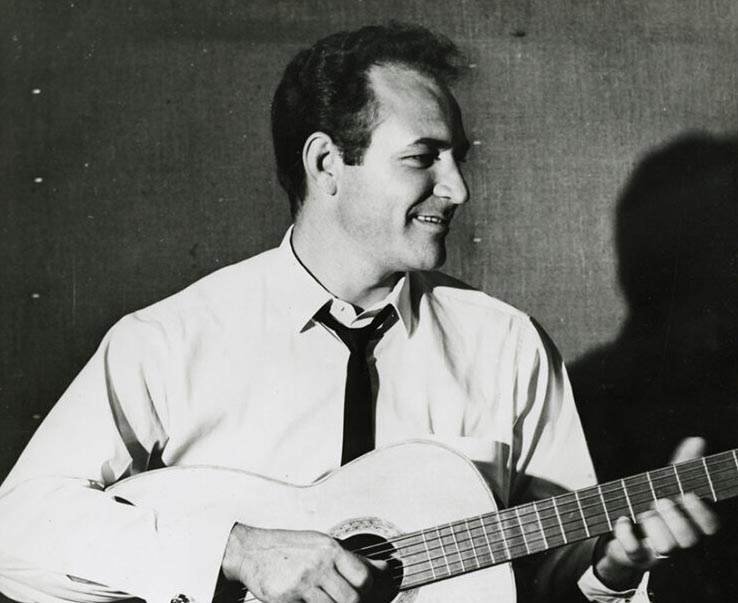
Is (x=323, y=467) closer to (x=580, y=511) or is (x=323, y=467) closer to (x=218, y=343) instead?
(x=218, y=343)

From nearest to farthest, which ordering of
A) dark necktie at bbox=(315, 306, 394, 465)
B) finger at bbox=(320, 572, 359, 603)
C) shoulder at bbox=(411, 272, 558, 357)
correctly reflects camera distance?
finger at bbox=(320, 572, 359, 603), dark necktie at bbox=(315, 306, 394, 465), shoulder at bbox=(411, 272, 558, 357)

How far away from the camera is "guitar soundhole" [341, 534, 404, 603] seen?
4.00 feet

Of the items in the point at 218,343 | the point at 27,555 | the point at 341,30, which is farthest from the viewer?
the point at 341,30

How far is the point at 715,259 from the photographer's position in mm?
1599

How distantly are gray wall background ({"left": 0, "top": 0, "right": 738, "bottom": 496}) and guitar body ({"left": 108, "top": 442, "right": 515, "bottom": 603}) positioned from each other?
0.29m

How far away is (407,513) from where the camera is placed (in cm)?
126

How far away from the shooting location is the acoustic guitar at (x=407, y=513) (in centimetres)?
123

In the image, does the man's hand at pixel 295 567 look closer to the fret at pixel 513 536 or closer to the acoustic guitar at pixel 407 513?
the acoustic guitar at pixel 407 513

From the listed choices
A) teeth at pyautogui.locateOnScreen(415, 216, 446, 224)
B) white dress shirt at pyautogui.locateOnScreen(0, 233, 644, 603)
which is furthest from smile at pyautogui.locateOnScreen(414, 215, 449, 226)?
white dress shirt at pyautogui.locateOnScreen(0, 233, 644, 603)

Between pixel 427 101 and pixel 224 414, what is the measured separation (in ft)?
2.14

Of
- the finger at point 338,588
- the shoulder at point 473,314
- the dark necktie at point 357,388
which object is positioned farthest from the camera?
the shoulder at point 473,314

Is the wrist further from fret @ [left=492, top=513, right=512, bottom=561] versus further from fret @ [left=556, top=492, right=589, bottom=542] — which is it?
fret @ [left=556, top=492, right=589, bottom=542]

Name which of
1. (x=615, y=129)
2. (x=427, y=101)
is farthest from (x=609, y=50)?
(x=427, y=101)

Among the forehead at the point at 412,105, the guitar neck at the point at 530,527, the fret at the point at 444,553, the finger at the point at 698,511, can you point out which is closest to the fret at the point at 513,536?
the guitar neck at the point at 530,527
